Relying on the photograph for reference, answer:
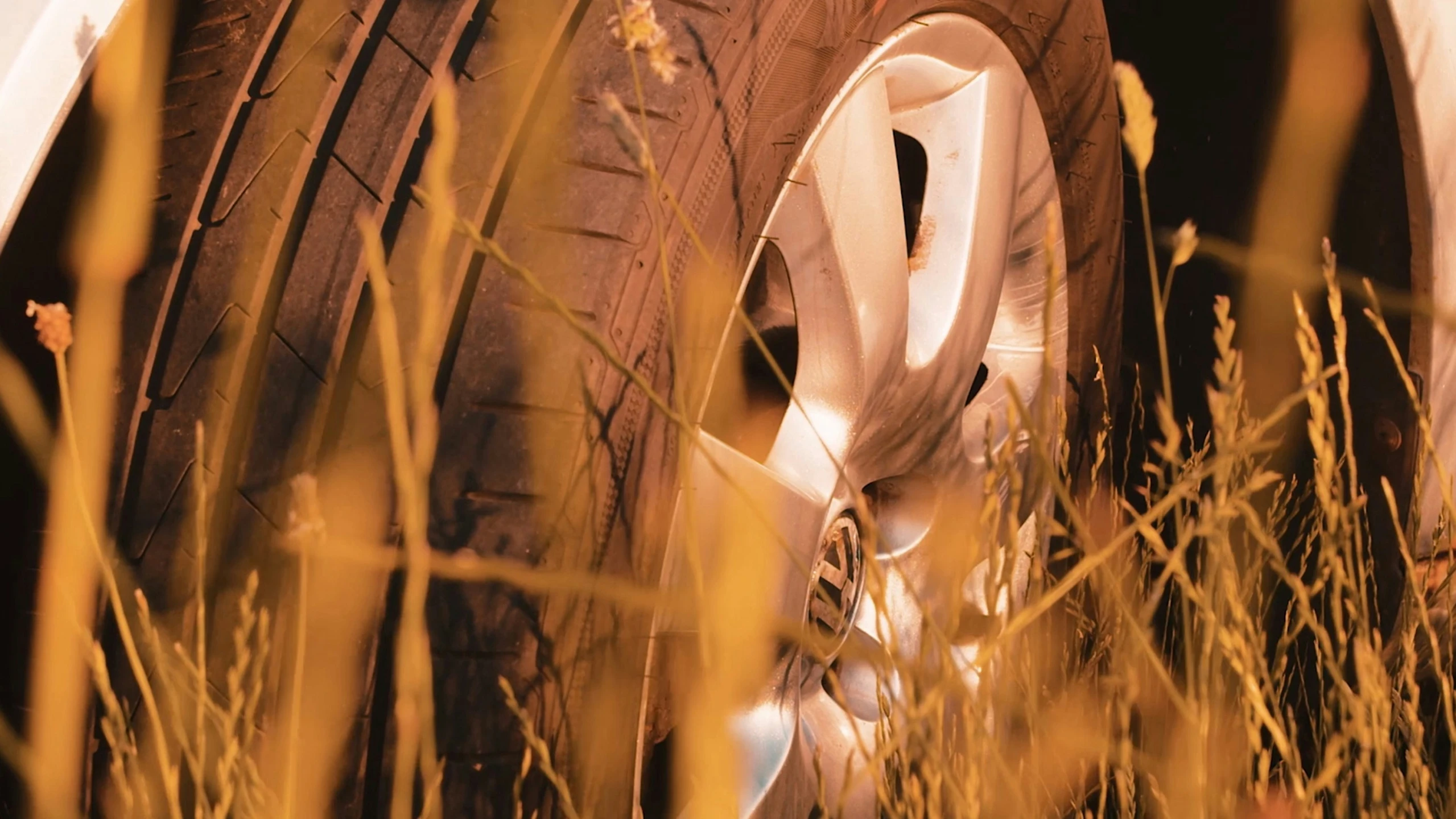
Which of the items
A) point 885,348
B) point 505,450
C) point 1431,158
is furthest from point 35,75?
point 1431,158

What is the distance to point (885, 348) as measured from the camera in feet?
5.04

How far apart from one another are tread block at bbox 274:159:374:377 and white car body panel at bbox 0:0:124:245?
180mm

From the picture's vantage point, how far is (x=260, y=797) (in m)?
0.78

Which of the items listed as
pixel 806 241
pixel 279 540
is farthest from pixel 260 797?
pixel 806 241

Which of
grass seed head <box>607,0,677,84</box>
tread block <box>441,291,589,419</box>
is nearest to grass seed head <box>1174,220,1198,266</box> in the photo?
grass seed head <box>607,0,677,84</box>

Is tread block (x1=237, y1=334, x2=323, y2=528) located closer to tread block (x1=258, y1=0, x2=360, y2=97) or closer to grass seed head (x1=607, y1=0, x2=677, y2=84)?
tread block (x1=258, y1=0, x2=360, y2=97)

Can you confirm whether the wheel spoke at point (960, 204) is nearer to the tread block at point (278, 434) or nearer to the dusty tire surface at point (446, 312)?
the dusty tire surface at point (446, 312)

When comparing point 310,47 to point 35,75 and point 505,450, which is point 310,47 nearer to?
point 35,75

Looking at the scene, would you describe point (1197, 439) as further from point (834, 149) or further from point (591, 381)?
point (591, 381)

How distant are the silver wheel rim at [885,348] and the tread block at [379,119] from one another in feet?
1.09

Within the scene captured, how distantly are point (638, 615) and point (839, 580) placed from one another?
1.86 ft

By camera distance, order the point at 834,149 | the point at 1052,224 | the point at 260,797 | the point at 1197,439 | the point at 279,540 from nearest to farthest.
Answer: the point at 1052,224, the point at 260,797, the point at 279,540, the point at 834,149, the point at 1197,439

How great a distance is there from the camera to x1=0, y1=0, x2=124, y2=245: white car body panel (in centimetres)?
94

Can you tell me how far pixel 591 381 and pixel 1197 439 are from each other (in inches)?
56.2
